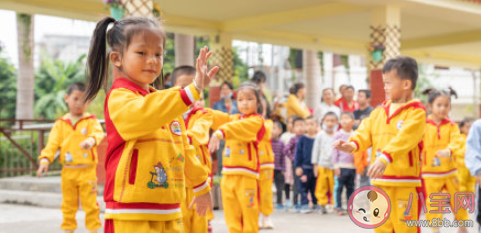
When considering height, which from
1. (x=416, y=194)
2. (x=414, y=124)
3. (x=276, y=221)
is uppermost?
(x=414, y=124)

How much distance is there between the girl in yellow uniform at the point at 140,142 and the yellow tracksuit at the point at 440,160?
14.8 ft

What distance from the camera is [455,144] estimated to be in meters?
6.82

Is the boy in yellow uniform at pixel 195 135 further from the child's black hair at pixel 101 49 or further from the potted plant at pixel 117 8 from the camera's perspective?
the potted plant at pixel 117 8

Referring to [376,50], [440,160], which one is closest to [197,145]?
[440,160]

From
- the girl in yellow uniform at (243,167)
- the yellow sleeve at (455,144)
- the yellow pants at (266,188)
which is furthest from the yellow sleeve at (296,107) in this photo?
the girl in yellow uniform at (243,167)

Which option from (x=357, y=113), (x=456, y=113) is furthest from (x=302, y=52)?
(x=456, y=113)

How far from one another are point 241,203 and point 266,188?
1263 mm

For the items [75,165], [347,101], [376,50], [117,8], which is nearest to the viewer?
[75,165]

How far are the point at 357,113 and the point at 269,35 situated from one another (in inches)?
272

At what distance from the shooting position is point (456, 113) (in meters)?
50.1

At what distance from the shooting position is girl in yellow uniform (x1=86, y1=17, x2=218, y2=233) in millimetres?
2891

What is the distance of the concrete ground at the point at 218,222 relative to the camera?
24.1 feet

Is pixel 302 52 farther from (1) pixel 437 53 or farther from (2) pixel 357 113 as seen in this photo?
(2) pixel 357 113

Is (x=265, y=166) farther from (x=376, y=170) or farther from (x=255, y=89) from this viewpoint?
(x=376, y=170)
